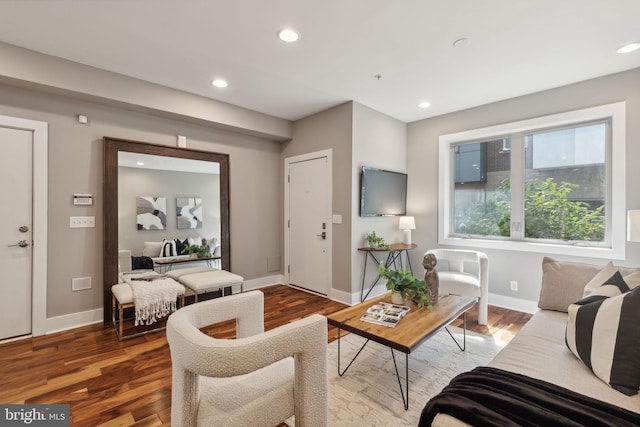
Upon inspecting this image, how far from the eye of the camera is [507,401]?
1.02 m

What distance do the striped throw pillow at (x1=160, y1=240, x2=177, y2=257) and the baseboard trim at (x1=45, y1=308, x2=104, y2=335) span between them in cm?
84

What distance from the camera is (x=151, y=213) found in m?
3.41

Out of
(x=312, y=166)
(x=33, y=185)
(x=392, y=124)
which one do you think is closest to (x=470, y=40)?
(x=392, y=124)

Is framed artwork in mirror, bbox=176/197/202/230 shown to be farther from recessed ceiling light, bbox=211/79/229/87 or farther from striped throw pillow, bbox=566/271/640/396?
striped throw pillow, bbox=566/271/640/396

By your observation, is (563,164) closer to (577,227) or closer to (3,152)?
(577,227)

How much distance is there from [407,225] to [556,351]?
269cm

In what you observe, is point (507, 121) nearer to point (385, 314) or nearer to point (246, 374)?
point (385, 314)

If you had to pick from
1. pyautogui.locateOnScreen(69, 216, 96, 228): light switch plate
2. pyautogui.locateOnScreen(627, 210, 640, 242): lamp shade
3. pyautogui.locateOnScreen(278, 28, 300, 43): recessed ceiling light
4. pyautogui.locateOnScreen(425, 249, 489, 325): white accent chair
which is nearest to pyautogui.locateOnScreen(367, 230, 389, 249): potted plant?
pyautogui.locateOnScreen(425, 249, 489, 325): white accent chair

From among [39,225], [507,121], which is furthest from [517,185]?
[39,225]

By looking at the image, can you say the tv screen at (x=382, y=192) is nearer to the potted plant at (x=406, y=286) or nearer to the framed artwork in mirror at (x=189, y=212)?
the potted plant at (x=406, y=286)

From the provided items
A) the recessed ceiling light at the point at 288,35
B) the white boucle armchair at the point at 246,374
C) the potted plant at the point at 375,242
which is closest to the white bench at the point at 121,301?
the white boucle armchair at the point at 246,374

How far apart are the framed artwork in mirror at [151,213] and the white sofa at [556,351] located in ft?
11.2

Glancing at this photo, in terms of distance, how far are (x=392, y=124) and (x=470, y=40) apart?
1.97 metres

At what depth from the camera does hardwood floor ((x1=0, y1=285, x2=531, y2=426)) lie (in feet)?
5.80
